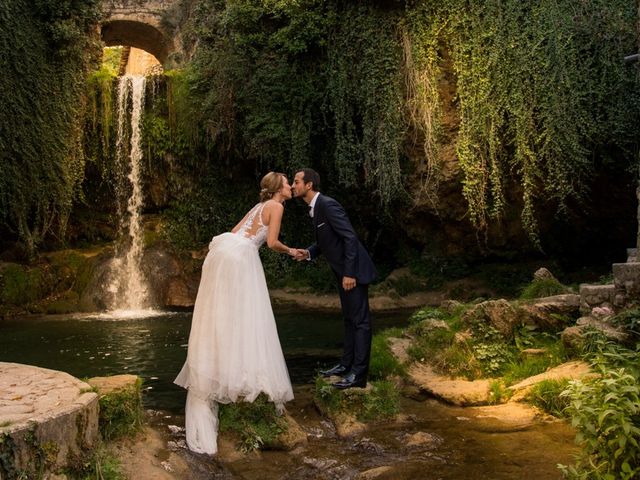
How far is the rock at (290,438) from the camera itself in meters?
5.01

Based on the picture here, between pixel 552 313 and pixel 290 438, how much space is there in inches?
153

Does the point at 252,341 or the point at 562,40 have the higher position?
the point at 562,40

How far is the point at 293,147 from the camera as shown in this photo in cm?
1323

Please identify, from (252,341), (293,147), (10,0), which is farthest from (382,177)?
(10,0)

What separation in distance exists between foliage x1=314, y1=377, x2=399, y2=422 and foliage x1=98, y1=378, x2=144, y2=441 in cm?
178

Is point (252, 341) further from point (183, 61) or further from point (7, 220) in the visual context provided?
point (183, 61)

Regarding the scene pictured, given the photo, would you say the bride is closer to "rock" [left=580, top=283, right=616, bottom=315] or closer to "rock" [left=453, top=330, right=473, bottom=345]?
"rock" [left=453, top=330, right=473, bottom=345]

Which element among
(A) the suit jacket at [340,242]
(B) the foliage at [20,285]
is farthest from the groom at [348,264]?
(B) the foliage at [20,285]

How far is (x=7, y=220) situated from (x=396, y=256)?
945 centimetres

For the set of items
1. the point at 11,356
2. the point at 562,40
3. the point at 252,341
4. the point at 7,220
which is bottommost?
the point at 11,356

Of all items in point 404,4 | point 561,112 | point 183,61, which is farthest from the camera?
point 183,61

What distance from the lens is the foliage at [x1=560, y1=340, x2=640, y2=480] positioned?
336cm

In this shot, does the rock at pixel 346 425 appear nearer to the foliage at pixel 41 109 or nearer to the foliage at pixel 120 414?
the foliage at pixel 120 414

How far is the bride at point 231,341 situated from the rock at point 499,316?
320 centimetres
